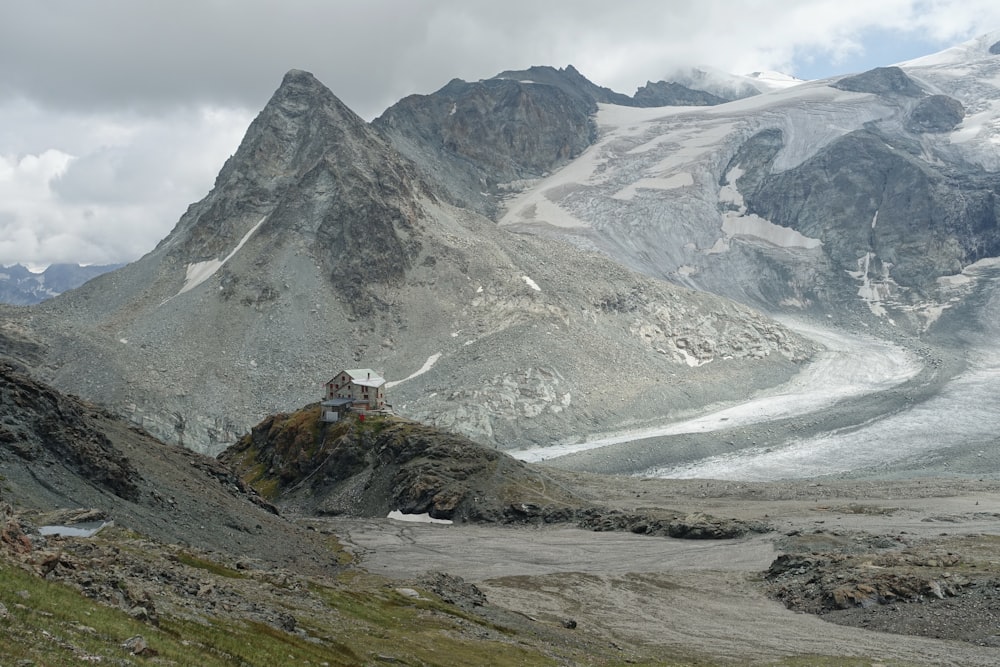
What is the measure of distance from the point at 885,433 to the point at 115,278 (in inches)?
5869

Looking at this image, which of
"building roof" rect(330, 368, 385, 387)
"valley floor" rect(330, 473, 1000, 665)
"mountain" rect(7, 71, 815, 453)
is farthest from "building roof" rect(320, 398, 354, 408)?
"valley floor" rect(330, 473, 1000, 665)

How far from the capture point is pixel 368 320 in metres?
145

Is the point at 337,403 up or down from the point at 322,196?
down

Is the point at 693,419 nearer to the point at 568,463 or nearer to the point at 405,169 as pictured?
the point at 568,463

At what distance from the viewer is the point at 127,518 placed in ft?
137

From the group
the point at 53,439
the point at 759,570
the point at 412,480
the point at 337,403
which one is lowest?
the point at 759,570

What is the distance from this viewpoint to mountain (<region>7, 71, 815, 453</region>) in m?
121

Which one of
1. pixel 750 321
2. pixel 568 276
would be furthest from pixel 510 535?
Result: pixel 750 321

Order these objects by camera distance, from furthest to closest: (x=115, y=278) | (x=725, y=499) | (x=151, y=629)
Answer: (x=115, y=278)
(x=725, y=499)
(x=151, y=629)

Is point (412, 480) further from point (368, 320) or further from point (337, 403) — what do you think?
point (368, 320)

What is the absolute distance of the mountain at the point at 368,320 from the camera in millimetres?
120812

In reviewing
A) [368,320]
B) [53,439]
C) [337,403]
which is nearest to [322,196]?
[368,320]

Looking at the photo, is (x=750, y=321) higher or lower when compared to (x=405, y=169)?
lower

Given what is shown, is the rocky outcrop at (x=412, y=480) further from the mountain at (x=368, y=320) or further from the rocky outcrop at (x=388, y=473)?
the mountain at (x=368, y=320)
